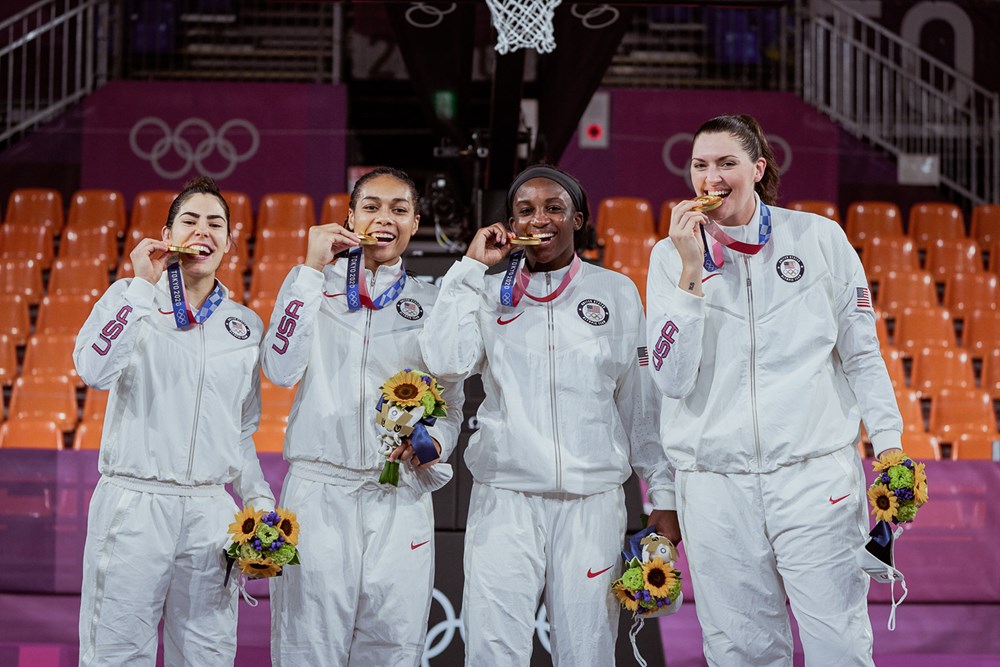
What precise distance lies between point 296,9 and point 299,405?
993cm

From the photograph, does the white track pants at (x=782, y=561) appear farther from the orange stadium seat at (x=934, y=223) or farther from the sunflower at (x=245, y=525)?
the orange stadium seat at (x=934, y=223)

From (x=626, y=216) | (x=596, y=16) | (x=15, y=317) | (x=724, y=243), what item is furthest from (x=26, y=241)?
(x=724, y=243)

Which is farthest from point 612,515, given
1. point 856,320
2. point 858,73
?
point 858,73

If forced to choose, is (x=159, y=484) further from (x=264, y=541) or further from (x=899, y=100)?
(x=899, y=100)

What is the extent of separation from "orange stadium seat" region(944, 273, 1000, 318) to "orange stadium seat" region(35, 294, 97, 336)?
22.5 ft

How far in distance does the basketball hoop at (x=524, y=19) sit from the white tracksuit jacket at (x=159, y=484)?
2303mm

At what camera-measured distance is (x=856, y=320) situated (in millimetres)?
3562

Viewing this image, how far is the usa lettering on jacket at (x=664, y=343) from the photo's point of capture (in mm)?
3451

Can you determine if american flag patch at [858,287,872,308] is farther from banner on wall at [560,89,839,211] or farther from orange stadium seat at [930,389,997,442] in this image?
banner on wall at [560,89,839,211]

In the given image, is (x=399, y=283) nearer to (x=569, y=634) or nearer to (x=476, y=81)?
(x=569, y=634)

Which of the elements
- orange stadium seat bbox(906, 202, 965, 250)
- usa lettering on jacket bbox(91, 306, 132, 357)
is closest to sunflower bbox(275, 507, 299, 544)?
A: usa lettering on jacket bbox(91, 306, 132, 357)

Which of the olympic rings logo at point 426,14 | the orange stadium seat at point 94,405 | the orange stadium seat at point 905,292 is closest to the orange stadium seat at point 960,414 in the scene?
the orange stadium seat at point 905,292

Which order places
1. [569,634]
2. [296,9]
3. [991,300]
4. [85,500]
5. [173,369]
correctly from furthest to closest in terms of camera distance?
[296,9]
[991,300]
[85,500]
[173,369]
[569,634]

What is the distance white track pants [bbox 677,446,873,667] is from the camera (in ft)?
11.0
